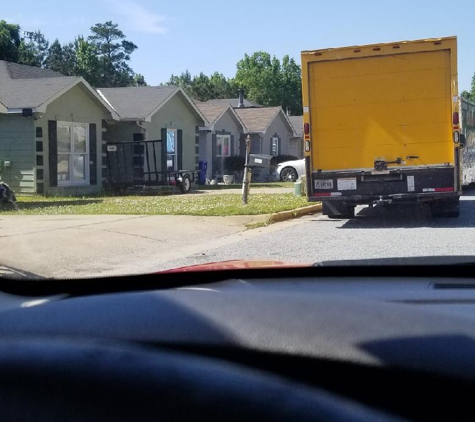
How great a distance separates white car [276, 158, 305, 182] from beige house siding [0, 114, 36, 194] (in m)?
14.2

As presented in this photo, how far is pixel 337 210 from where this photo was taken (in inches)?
527

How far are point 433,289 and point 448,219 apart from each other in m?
11.7

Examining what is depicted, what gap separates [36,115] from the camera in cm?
2056

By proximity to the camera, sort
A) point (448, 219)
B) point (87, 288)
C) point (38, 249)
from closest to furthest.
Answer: point (87, 288), point (38, 249), point (448, 219)

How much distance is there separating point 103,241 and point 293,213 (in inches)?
203

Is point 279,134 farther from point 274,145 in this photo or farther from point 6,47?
point 6,47

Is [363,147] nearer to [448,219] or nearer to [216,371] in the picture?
[448,219]

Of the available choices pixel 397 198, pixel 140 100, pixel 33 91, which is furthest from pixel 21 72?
pixel 397 198

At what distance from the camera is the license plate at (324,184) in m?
12.6

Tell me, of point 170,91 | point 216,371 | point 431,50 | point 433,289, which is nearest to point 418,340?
point 216,371

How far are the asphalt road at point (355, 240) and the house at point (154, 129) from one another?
1102 cm

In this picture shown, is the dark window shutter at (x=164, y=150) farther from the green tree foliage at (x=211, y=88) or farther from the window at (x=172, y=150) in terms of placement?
the green tree foliage at (x=211, y=88)

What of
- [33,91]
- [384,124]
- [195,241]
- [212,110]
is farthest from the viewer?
[212,110]

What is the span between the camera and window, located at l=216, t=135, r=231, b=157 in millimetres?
34406
